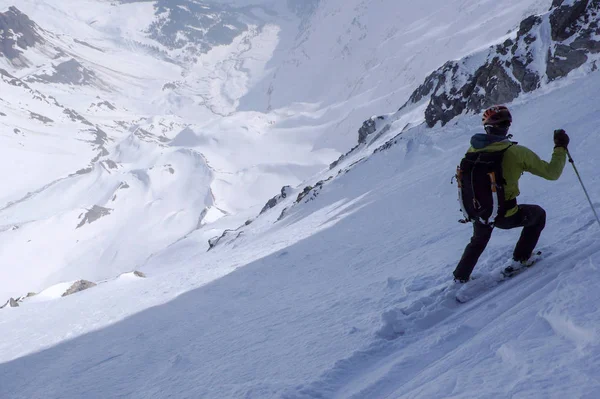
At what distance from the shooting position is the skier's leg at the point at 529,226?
4.38 meters

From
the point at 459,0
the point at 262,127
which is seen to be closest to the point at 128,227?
the point at 262,127

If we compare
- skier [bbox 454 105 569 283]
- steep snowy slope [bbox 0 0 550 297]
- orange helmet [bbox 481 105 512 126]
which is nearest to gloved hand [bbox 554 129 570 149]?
skier [bbox 454 105 569 283]

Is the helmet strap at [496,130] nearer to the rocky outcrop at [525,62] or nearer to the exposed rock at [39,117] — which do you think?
the rocky outcrop at [525,62]

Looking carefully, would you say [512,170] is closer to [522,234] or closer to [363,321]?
[522,234]

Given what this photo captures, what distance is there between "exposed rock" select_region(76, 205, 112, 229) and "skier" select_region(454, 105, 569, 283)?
127058 millimetres

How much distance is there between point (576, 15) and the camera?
71.7ft

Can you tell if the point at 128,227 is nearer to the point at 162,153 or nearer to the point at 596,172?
the point at 162,153

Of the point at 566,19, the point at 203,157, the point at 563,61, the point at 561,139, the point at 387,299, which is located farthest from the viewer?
the point at 203,157

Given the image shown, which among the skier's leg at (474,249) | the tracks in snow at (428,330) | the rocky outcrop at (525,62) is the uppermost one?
the rocky outcrop at (525,62)

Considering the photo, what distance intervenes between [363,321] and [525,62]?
2383 centimetres

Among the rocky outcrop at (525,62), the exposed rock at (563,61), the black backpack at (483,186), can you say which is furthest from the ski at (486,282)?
the exposed rock at (563,61)

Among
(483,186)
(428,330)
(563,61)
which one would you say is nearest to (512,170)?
(483,186)

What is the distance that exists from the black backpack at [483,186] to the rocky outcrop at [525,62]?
69.0 ft

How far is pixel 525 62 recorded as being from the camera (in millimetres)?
23844
